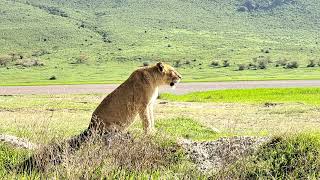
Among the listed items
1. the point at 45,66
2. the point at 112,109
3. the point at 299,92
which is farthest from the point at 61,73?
the point at 112,109

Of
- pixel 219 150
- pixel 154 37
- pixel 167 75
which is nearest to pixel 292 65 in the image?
pixel 154 37

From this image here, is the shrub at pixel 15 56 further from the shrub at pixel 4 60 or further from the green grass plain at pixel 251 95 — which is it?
the green grass plain at pixel 251 95

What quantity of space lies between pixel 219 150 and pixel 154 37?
322ft

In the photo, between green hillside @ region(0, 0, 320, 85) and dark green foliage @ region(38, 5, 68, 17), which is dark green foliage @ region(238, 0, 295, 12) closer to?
green hillside @ region(0, 0, 320, 85)

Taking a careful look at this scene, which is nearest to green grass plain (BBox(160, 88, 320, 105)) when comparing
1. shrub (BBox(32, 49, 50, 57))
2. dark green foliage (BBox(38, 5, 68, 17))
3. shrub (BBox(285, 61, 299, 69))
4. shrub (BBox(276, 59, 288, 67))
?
shrub (BBox(285, 61, 299, 69))

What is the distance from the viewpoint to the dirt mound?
1158 cm

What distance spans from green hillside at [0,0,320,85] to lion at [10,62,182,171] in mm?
52835

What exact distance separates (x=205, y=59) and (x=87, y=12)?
46.8 metres

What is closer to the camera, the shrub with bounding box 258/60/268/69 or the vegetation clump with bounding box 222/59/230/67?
the shrub with bounding box 258/60/268/69

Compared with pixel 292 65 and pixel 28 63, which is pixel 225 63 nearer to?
pixel 292 65

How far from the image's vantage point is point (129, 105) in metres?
12.6

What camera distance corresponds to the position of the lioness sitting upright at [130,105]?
12.5 metres

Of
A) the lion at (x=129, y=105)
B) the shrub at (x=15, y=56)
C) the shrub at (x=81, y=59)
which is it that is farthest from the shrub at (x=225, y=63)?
the lion at (x=129, y=105)

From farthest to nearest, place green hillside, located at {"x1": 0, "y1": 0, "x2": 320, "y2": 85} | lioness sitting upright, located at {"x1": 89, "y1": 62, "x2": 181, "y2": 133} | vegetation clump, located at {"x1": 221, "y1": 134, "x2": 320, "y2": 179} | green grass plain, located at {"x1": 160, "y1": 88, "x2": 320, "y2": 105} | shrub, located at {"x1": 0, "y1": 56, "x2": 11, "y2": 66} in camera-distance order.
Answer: shrub, located at {"x1": 0, "y1": 56, "x2": 11, "y2": 66} → green hillside, located at {"x1": 0, "y1": 0, "x2": 320, "y2": 85} → green grass plain, located at {"x1": 160, "y1": 88, "x2": 320, "y2": 105} → lioness sitting upright, located at {"x1": 89, "y1": 62, "x2": 181, "y2": 133} → vegetation clump, located at {"x1": 221, "y1": 134, "x2": 320, "y2": 179}
